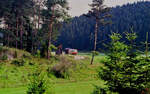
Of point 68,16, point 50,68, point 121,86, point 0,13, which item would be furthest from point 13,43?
point 121,86

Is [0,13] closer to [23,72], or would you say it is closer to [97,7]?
[23,72]

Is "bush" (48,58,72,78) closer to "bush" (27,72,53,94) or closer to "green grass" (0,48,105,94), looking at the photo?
"green grass" (0,48,105,94)

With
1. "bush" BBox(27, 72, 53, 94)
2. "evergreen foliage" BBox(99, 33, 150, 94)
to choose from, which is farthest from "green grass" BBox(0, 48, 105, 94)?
"evergreen foliage" BBox(99, 33, 150, 94)

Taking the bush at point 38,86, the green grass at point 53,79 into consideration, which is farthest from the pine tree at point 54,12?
the bush at point 38,86

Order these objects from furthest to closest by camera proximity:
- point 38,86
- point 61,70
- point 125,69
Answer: point 61,70
point 38,86
point 125,69

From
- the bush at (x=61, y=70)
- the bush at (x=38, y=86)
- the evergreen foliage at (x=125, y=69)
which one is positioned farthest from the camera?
the bush at (x=61, y=70)

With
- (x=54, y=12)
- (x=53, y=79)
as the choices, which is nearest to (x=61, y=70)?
(x=53, y=79)

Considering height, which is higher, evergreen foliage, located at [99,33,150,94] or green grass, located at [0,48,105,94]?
evergreen foliage, located at [99,33,150,94]

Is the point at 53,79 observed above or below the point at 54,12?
below

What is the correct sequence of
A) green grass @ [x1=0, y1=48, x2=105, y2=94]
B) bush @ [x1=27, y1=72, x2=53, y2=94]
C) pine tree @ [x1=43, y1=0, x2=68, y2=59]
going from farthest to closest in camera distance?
pine tree @ [x1=43, y1=0, x2=68, y2=59]
green grass @ [x1=0, y1=48, x2=105, y2=94]
bush @ [x1=27, y1=72, x2=53, y2=94]

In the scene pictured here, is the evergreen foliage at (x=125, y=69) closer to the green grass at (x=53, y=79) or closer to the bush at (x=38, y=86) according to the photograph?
the bush at (x=38, y=86)

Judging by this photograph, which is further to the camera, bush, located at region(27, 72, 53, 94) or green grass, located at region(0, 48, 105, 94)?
green grass, located at region(0, 48, 105, 94)

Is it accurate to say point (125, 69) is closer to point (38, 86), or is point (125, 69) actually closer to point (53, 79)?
point (38, 86)

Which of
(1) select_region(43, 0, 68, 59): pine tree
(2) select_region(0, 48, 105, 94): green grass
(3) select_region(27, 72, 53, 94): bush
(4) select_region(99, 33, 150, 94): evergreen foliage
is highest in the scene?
(1) select_region(43, 0, 68, 59): pine tree
